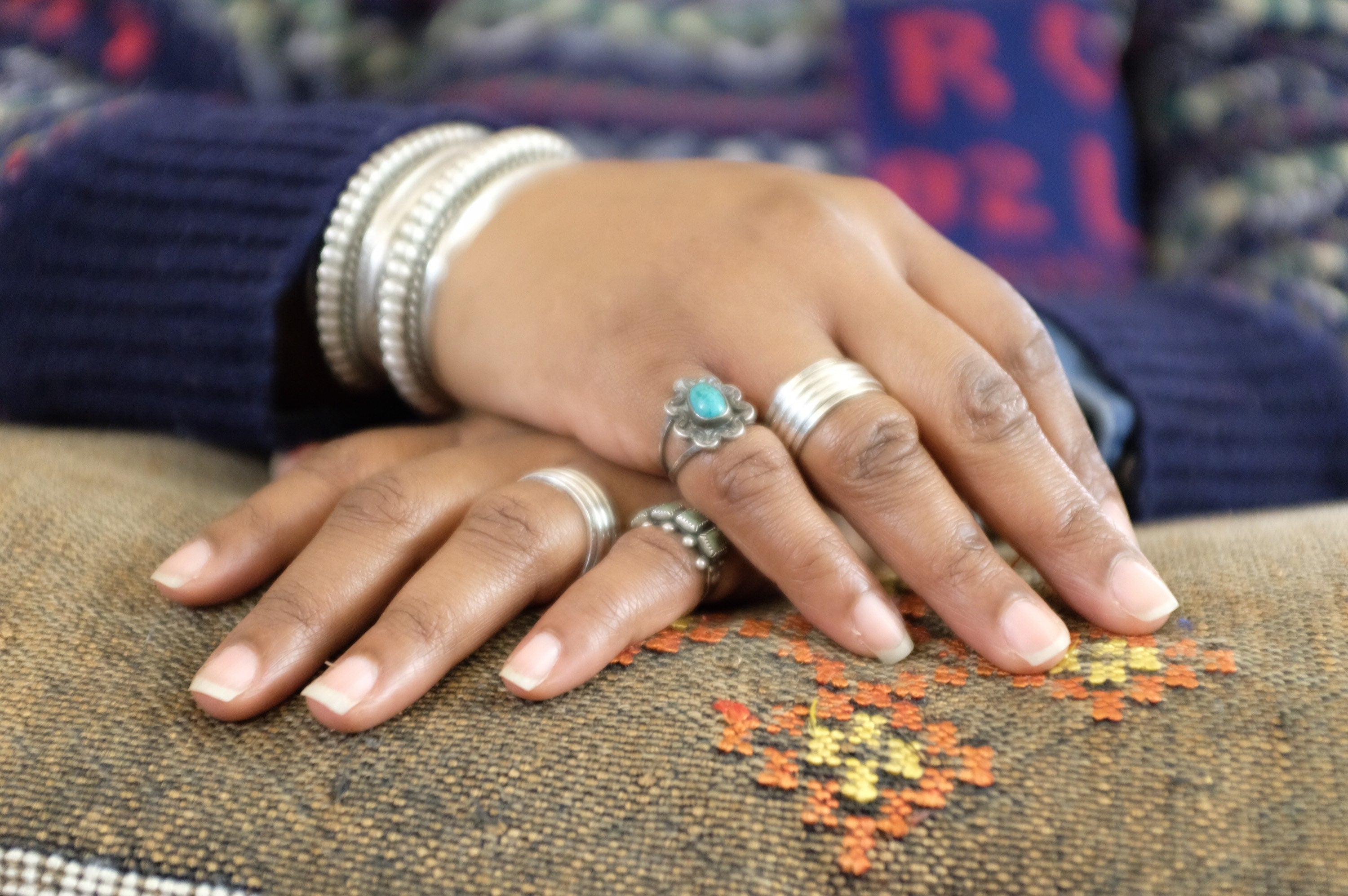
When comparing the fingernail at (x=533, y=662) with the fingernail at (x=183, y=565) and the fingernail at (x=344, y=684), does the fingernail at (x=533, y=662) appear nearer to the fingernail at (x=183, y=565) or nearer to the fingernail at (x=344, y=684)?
the fingernail at (x=344, y=684)

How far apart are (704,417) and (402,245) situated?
0.31 meters

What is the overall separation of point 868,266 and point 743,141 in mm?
520

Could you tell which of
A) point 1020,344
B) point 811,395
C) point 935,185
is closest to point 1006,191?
point 935,185

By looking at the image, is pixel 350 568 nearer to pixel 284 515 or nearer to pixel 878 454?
pixel 284 515

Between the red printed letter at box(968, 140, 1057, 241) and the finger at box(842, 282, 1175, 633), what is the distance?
57 centimetres

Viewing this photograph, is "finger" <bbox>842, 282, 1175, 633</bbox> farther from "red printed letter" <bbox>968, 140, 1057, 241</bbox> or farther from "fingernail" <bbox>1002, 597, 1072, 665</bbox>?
"red printed letter" <bbox>968, 140, 1057, 241</bbox>

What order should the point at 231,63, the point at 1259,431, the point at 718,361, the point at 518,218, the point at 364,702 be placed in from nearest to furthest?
1. the point at 364,702
2. the point at 718,361
3. the point at 518,218
4. the point at 1259,431
5. the point at 231,63

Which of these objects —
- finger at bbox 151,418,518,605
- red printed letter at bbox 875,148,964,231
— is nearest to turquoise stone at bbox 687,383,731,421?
finger at bbox 151,418,518,605

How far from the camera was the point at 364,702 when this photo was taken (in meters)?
0.46

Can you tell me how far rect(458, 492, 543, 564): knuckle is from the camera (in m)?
0.56

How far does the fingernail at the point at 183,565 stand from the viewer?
0.56 meters

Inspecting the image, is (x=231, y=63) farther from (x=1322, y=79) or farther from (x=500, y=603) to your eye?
(x=1322, y=79)

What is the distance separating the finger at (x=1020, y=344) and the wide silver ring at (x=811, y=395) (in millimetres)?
97

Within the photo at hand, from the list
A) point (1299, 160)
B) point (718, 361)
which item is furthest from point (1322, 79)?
point (718, 361)
